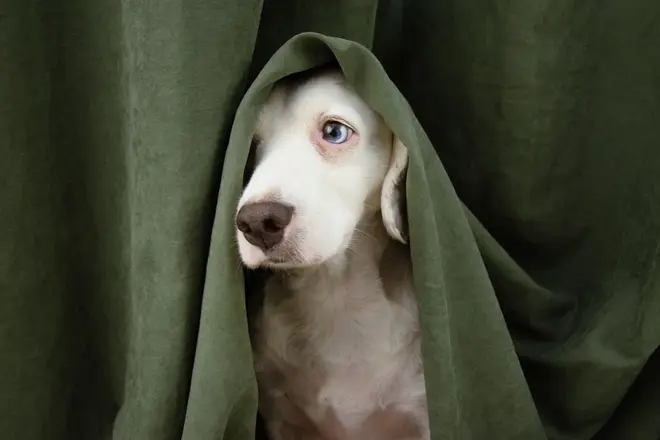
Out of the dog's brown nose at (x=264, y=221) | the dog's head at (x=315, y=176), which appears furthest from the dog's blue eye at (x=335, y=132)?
the dog's brown nose at (x=264, y=221)

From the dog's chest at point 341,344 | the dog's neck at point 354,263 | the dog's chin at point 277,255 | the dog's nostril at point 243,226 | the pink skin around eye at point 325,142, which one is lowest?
the dog's chest at point 341,344

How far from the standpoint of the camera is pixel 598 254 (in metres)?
1.05

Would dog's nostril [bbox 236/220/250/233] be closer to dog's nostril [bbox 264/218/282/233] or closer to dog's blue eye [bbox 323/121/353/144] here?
dog's nostril [bbox 264/218/282/233]

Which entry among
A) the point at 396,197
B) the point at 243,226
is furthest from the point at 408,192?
the point at 243,226

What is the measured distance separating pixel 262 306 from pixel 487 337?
0.28m

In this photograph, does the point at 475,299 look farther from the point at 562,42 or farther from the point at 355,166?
the point at 562,42

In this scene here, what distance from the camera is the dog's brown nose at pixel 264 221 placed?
73cm

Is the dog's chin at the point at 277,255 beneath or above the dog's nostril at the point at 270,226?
beneath

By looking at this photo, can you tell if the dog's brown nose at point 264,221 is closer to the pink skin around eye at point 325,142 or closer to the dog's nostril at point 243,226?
Answer: the dog's nostril at point 243,226

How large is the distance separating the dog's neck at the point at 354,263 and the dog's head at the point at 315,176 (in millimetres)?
43

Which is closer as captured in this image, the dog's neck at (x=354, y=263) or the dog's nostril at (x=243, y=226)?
the dog's nostril at (x=243, y=226)

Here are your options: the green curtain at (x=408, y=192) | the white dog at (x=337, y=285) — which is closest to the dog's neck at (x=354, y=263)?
the white dog at (x=337, y=285)

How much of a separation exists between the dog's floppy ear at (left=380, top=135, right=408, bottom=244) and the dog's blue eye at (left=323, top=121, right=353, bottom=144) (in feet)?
0.19

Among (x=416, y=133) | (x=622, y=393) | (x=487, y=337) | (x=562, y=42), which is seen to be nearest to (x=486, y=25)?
(x=562, y=42)
